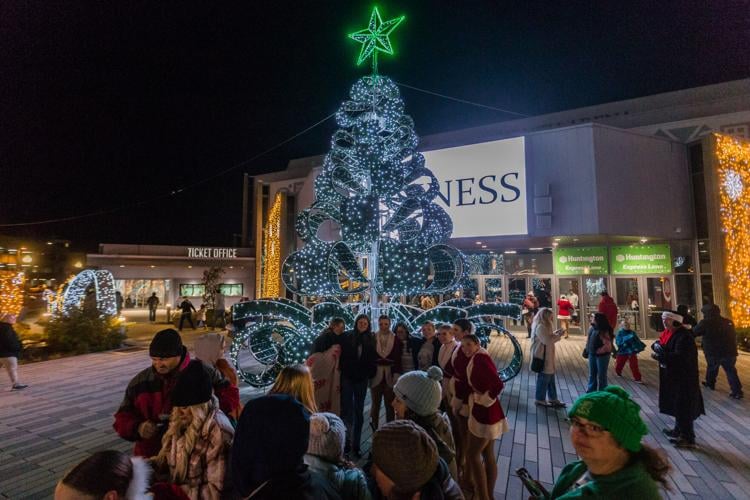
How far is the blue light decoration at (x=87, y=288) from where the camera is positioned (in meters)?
11.5

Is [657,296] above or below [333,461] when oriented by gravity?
above

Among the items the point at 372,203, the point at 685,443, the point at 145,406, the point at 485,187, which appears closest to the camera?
the point at 145,406

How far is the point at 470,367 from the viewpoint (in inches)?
140

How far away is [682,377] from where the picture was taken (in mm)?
4504

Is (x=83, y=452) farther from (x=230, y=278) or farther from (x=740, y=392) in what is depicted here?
(x=230, y=278)

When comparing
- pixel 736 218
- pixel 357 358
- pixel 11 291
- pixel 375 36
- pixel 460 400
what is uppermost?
pixel 375 36

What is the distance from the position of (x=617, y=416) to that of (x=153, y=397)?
2832 mm

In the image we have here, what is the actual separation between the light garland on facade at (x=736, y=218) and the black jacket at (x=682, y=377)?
9748 mm

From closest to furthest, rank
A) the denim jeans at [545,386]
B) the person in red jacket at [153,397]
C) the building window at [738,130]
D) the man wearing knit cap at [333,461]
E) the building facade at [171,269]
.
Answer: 1. the man wearing knit cap at [333,461]
2. the person in red jacket at [153,397]
3. the denim jeans at [545,386]
4. the building window at [738,130]
5. the building facade at [171,269]

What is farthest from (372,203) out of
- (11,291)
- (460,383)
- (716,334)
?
(11,291)

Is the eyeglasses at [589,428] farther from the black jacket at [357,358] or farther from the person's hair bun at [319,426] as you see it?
the black jacket at [357,358]

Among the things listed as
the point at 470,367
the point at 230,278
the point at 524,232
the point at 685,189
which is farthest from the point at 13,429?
the point at 230,278

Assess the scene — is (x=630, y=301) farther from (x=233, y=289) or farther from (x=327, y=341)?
(x=233, y=289)

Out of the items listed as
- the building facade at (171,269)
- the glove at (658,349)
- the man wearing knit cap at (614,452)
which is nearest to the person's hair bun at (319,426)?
the man wearing knit cap at (614,452)
